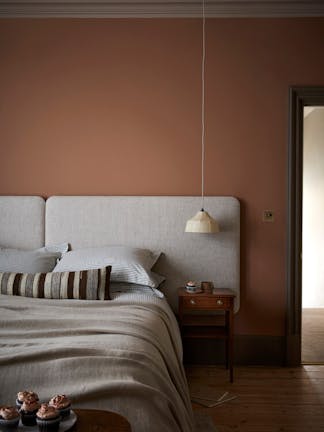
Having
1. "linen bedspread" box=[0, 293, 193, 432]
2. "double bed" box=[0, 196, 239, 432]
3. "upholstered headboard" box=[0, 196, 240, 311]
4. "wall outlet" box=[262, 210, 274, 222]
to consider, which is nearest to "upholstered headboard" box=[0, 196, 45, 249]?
"double bed" box=[0, 196, 239, 432]

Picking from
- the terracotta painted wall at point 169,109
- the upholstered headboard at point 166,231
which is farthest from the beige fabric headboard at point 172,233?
the terracotta painted wall at point 169,109

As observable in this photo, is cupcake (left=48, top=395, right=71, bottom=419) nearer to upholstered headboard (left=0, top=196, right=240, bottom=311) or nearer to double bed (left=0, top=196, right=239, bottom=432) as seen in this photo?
double bed (left=0, top=196, right=239, bottom=432)

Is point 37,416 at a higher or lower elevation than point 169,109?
lower

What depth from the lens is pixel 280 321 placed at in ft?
11.2

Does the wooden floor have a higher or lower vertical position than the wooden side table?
lower

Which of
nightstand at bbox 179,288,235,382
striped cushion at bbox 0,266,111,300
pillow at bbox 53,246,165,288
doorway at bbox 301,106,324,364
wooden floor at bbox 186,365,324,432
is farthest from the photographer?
doorway at bbox 301,106,324,364

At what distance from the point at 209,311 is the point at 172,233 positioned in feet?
2.28

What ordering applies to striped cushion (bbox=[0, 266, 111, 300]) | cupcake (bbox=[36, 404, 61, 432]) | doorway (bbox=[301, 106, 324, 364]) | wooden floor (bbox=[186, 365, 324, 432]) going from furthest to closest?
1. doorway (bbox=[301, 106, 324, 364])
2. striped cushion (bbox=[0, 266, 111, 300])
3. wooden floor (bbox=[186, 365, 324, 432])
4. cupcake (bbox=[36, 404, 61, 432])

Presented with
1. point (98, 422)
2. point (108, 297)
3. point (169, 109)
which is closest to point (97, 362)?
point (98, 422)

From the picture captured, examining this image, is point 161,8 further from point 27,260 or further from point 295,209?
point 27,260

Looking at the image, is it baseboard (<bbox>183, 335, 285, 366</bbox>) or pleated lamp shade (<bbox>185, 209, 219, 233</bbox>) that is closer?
pleated lamp shade (<bbox>185, 209, 219, 233</bbox>)

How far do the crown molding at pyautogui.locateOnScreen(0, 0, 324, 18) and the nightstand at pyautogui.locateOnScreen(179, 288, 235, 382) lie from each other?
2.19 m

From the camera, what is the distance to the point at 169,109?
11.2 feet

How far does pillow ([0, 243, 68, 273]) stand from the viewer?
9.96 ft
